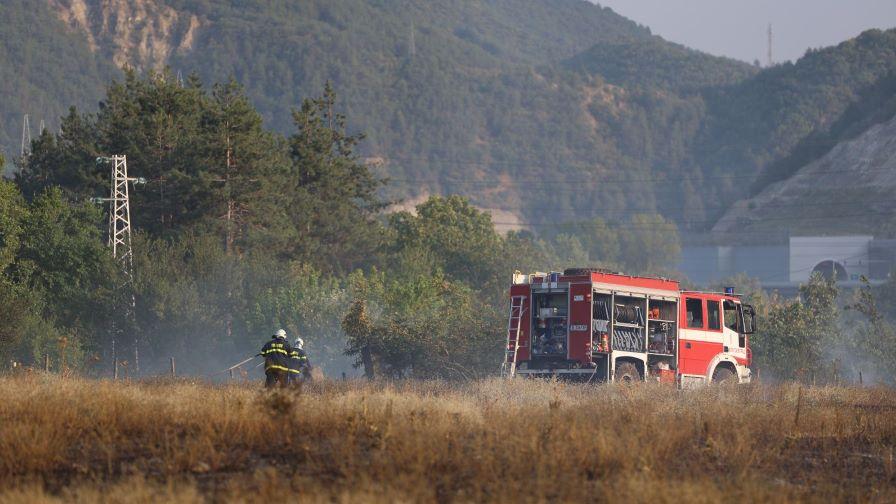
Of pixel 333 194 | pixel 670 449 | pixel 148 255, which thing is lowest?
pixel 670 449

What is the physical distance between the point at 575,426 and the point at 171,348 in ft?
118

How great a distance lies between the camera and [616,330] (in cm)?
2828

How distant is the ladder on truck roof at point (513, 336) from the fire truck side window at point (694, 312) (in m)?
4.11

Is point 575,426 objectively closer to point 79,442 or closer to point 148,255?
point 79,442

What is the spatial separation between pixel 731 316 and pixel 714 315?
72cm

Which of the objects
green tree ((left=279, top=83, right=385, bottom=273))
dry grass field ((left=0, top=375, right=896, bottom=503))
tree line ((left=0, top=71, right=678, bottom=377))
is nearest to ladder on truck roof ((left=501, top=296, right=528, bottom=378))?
tree line ((left=0, top=71, right=678, bottom=377))

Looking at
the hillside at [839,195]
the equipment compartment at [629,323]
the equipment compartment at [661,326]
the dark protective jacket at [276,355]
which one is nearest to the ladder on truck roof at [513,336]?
the equipment compartment at [629,323]

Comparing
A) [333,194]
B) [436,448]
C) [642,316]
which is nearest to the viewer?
[436,448]

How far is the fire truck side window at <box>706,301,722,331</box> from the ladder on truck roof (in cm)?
477

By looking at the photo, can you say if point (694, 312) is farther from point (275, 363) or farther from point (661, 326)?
point (275, 363)

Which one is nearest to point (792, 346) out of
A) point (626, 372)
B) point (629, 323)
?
point (629, 323)

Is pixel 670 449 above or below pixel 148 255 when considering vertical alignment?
below

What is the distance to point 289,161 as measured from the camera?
62250mm

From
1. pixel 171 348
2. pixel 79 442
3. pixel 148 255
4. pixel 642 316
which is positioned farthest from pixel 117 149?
pixel 79 442
